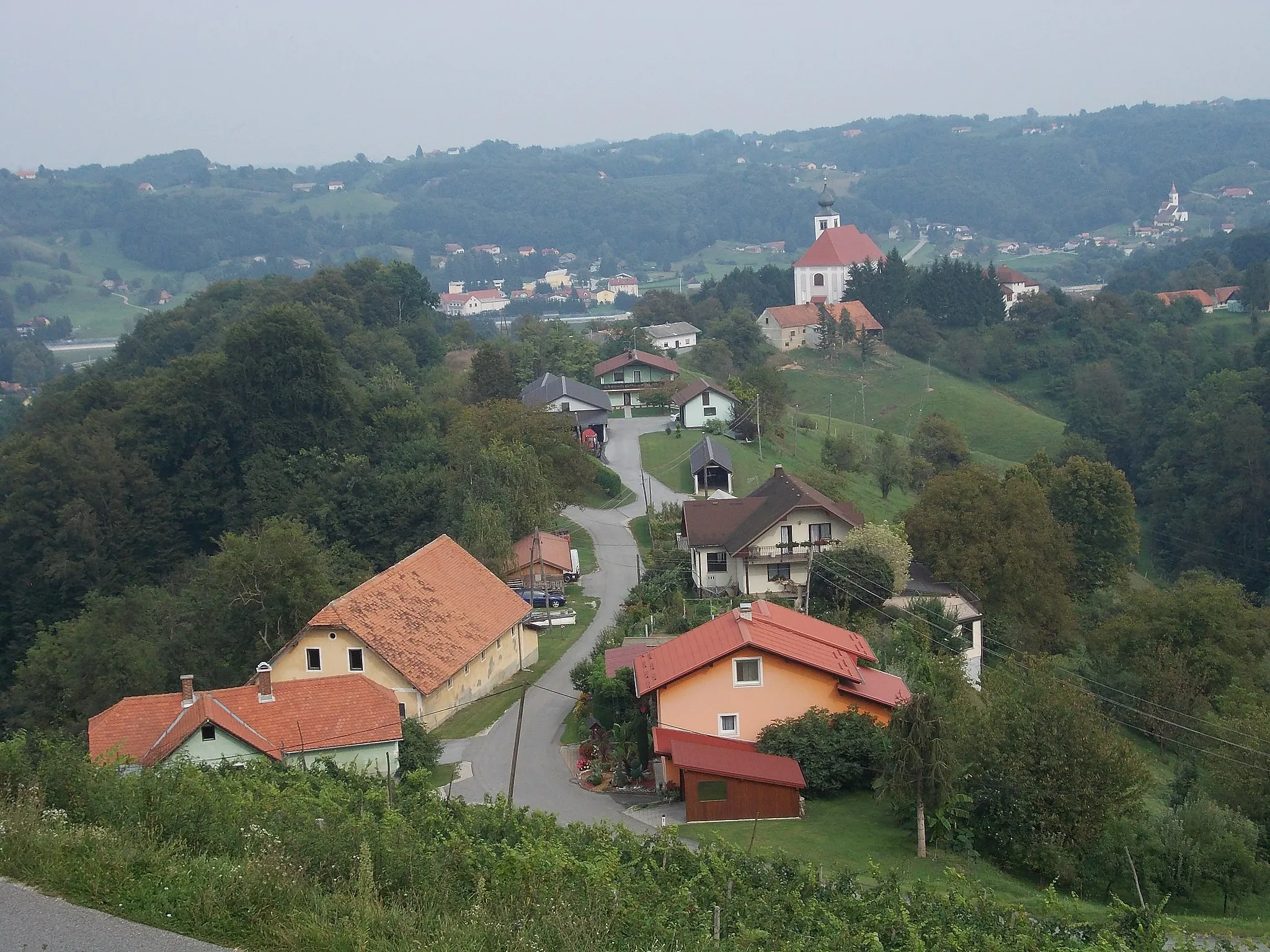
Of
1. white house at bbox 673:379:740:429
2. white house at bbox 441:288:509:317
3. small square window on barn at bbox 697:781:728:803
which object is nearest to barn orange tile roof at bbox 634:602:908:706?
small square window on barn at bbox 697:781:728:803

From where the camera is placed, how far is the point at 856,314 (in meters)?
82.2

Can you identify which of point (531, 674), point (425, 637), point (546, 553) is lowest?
point (531, 674)

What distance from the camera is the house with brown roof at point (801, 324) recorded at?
80125mm

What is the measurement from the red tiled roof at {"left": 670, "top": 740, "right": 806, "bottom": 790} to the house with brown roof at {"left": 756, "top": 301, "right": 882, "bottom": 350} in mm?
60987

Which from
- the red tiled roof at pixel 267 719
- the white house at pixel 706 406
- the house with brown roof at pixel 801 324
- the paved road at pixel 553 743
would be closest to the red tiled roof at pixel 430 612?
the paved road at pixel 553 743

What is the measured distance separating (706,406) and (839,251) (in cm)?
4442

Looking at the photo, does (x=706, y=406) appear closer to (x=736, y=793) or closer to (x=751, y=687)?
(x=751, y=687)

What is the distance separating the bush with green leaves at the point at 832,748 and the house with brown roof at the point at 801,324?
60.1 metres

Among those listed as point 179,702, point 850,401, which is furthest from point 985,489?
point 850,401

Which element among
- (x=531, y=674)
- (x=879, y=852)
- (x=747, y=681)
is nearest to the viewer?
(x=879, y=852)

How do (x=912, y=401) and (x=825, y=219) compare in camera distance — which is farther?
(x=825, y=219)

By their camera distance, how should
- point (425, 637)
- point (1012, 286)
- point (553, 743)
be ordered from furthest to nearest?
point (1012, 286), point (425, 637), point (553, 743)

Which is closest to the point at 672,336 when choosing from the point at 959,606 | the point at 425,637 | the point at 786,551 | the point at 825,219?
the point at 825,219

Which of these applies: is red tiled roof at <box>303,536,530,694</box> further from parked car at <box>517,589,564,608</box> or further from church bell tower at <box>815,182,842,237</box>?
church bell tower at <box>815,182,842,237</box>
